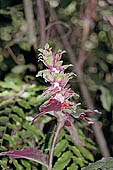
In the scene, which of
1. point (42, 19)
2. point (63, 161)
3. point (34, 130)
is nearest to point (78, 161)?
point (63, 161)

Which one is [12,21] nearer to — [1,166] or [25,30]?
[25,30]

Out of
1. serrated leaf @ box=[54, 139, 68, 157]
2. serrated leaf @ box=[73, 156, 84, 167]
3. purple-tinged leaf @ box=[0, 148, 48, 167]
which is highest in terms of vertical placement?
serrated leaf @ box=[54, 139, 68, 157]

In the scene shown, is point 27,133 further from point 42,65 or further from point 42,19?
point 42,19

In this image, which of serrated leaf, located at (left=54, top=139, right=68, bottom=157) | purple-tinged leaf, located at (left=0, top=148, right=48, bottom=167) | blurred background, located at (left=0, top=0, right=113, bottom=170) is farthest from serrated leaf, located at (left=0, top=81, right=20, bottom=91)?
purple-tinged leaf, located at (left=0, top=148, right=48, bottom=167)

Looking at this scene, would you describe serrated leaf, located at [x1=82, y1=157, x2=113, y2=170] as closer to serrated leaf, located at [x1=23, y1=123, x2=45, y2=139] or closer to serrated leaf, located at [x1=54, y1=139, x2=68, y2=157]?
serrated leaf, located at [x1=54, y1=139, x2=68, y2=157]

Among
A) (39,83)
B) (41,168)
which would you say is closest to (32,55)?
(39,83)
